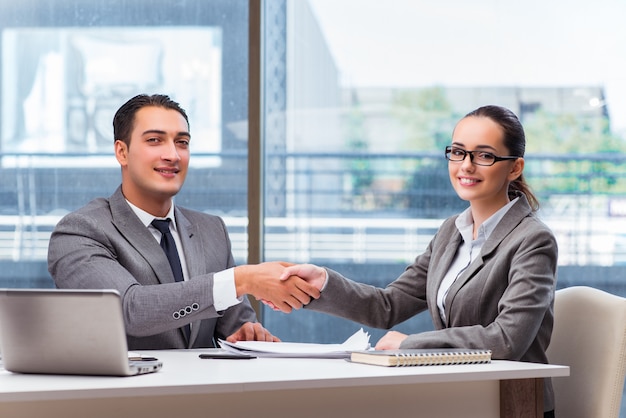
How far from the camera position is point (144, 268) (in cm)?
259

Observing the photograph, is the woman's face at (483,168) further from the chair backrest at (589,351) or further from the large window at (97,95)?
the large window at (97,95)

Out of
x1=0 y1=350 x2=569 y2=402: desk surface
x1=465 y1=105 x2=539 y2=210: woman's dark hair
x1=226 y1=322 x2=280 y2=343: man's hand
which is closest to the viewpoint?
x1=0 y1=350 x2=569 y2=402: desk surface

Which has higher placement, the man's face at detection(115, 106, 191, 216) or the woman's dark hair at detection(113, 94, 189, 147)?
the woman's dark hair at detection(113, 94, 189, 147)

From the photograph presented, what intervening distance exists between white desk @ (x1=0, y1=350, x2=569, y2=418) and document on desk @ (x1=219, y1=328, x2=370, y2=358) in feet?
0.27

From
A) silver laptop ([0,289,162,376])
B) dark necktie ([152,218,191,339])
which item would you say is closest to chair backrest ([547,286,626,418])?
dark necktie ([152,218,191,339])

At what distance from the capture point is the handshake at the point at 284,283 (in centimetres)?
249

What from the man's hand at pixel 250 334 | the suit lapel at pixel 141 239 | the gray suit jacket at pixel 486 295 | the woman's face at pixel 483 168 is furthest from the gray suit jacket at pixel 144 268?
the woman's face at pixel 483 168

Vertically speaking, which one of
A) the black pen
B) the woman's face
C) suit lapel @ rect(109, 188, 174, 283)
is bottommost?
the black pen

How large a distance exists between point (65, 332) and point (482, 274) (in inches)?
45.9

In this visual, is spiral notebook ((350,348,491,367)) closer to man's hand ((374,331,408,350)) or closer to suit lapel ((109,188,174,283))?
man's hand ((374,331,408,350))

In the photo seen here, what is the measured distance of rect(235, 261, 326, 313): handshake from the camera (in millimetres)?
2494

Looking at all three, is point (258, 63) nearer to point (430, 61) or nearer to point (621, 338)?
point (430, 61)

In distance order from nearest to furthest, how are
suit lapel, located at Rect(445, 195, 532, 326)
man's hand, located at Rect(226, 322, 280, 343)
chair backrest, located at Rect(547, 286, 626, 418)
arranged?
1. chair backrest, located at Rect(547, 286, 626, 418)
2. suit lapel, located at Rect(445, 195, 532, 326)
3. man's hand, located at Rect(226, 322, 280, 343)

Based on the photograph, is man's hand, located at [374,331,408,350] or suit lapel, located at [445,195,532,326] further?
suit lapel, located at [445,195,532,326]
